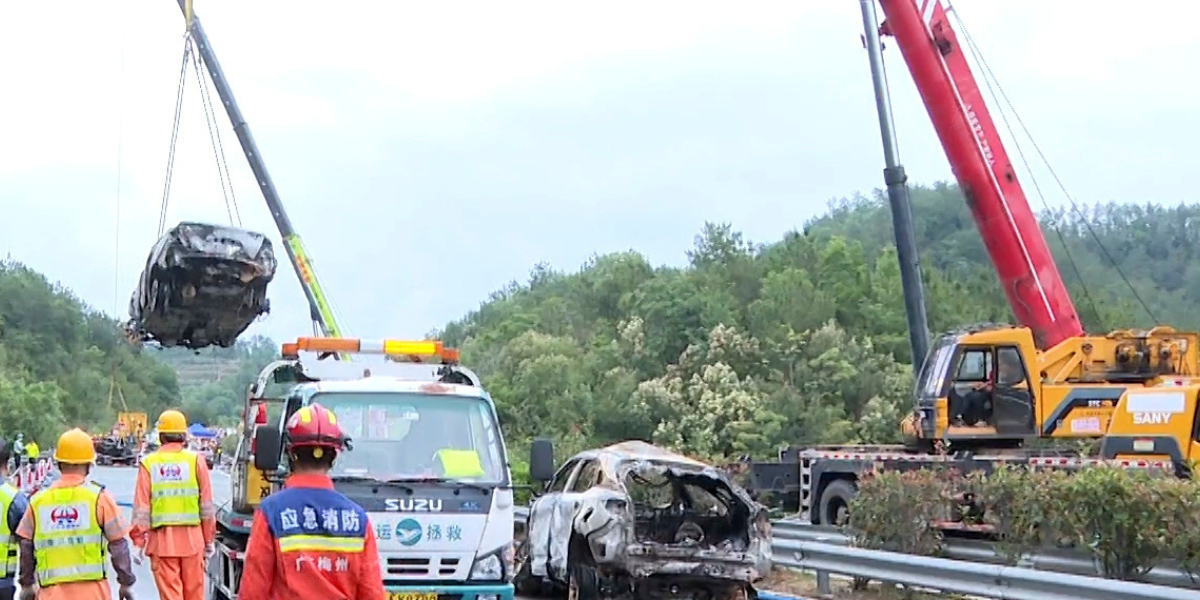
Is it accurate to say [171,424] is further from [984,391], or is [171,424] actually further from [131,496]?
[131,496]

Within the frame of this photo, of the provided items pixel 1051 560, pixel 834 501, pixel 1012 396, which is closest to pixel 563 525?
pixel 1051 560

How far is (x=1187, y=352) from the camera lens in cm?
1845

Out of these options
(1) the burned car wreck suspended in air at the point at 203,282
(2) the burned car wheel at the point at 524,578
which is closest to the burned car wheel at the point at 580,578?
(2) the burned car wheel at the point at 524,578

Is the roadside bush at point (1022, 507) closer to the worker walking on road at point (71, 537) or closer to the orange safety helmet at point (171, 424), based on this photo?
the orange safety helmet at point (171, 424)

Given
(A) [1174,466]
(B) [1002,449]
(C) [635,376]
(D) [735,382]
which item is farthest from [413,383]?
(C) [635,376]

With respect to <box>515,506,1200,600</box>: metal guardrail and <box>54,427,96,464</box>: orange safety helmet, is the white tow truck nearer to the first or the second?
<box>54,427,96,464</box>: orange safety helmet

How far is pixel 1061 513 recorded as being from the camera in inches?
494

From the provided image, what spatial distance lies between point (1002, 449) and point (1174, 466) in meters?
3.52

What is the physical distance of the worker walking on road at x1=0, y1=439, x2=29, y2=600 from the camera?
26.7 feet

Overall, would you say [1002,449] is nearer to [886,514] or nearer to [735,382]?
[886,514]

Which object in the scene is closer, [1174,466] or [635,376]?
[1174,466]

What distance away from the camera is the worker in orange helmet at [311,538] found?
5.18 meters

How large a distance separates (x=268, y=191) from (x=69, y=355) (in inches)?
3372

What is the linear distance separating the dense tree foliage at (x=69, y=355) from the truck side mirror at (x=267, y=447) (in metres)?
87.3
